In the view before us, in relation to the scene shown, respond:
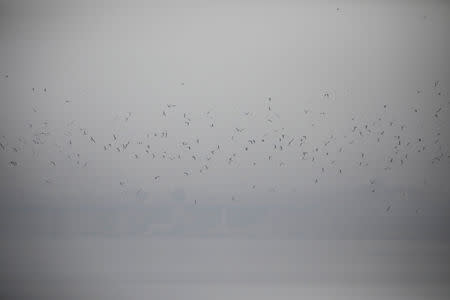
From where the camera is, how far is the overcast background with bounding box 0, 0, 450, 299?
253 cm

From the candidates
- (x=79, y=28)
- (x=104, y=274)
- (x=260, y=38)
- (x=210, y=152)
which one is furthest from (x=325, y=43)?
(x=104, y=274)

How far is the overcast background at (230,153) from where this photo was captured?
2529mm

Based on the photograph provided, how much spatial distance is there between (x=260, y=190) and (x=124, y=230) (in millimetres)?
652

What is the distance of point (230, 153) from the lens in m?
2.55

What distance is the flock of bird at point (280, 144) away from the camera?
2.53m

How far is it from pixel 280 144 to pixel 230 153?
0.23m

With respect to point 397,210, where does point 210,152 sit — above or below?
above

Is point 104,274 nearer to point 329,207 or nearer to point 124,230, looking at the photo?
point 124,230

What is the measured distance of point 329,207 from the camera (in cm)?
254

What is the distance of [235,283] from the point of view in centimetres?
254

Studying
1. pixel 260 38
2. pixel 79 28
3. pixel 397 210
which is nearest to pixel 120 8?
pixel 79 28

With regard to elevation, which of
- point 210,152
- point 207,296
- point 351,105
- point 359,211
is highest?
point 351,105

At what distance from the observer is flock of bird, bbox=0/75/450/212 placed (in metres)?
2.53

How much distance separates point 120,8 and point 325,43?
3.16 feet
